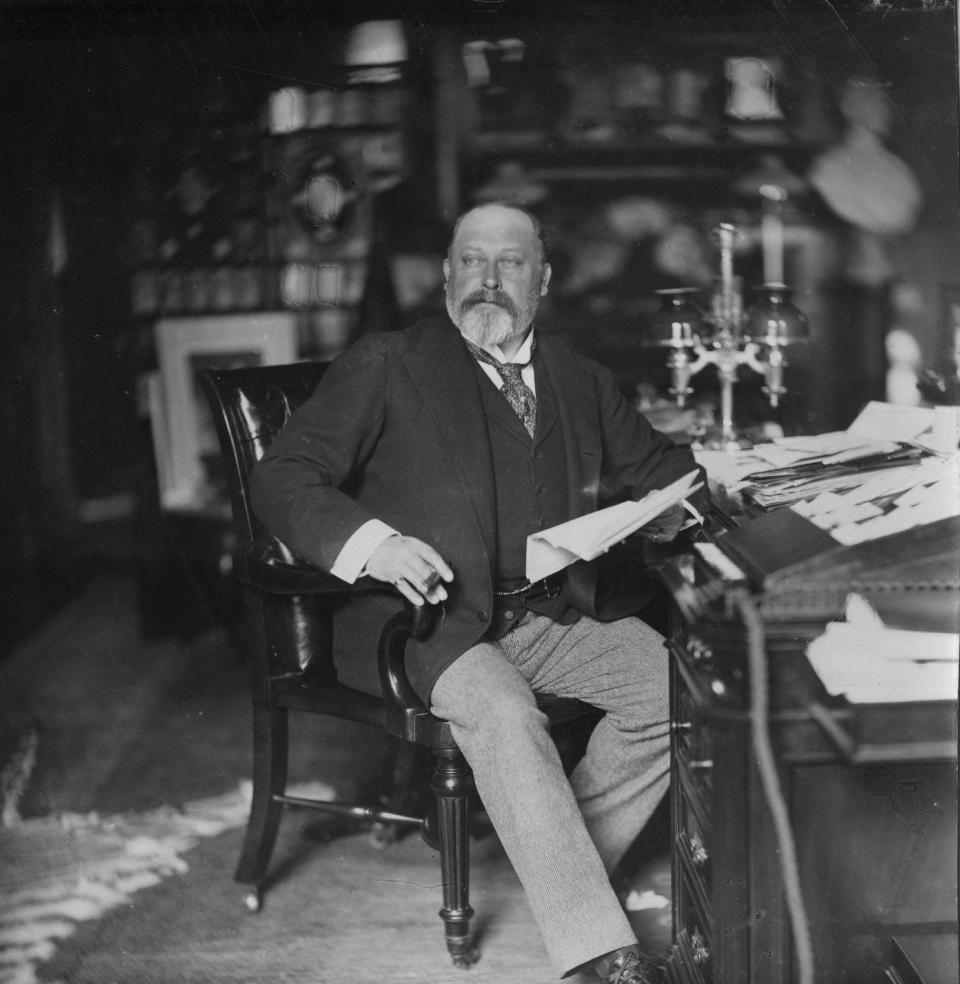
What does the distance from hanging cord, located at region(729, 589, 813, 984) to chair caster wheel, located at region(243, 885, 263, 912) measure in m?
1.43

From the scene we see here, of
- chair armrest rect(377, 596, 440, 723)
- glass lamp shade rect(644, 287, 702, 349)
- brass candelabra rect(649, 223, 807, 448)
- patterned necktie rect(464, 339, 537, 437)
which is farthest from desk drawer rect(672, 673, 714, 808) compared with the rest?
glass lamp shade rect(644, 287, 702, 349)

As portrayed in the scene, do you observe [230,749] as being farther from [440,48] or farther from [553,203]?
[440,48]

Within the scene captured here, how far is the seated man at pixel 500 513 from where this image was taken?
2.29 meters

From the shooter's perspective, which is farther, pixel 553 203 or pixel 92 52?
pixel 553 203

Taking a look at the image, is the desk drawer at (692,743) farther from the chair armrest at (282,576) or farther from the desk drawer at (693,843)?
the chair armrest at (282,576)

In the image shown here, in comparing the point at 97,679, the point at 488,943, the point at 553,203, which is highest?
the point at 553,203

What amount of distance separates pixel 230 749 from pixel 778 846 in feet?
7.12

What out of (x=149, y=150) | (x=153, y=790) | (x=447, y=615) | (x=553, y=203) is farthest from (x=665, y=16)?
(x=153, y=790)

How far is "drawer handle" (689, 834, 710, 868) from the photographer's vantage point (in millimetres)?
1970

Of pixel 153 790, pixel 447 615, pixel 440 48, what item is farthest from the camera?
pixel 440 48

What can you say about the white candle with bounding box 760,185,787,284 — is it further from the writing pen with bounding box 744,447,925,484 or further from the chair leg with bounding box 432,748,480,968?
the chair leg with bounding box 432,748,480,968

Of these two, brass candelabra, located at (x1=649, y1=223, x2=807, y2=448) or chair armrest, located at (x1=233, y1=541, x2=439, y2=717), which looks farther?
brass candelabra, located at (x1=649, y1=223, x2=807, y2=448)

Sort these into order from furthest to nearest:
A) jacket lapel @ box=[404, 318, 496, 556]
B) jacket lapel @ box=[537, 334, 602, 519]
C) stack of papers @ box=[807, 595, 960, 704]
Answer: jacket lapel @ box=[537, 334, 602, 519] → jacket lapel @ box=[404, 318, 496, 556] → stack of papers @ box=[807, 595, 960, 704]

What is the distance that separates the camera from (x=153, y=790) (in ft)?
11.0
